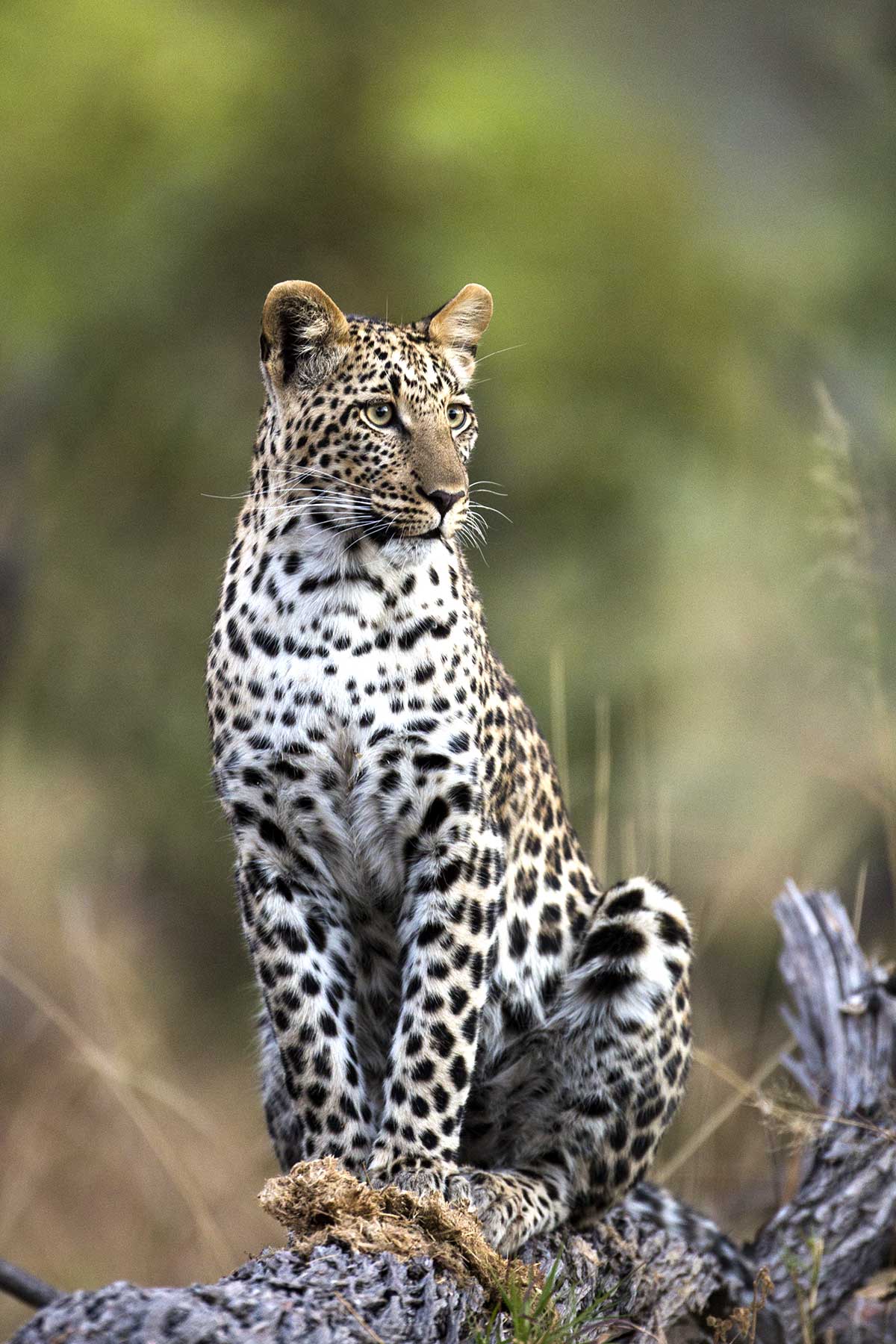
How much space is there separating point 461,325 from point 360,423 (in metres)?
0.86

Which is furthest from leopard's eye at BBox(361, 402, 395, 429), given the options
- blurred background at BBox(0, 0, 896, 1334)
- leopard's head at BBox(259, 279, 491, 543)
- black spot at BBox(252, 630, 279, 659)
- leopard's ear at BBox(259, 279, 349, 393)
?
blurred background at BBox(0, 0, 896, 1334)

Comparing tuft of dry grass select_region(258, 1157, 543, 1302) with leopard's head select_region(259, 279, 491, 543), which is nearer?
tuft of dry grass select_region(258, 1157, 543, 1302)

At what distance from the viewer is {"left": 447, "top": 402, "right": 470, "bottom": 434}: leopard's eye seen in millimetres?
5539

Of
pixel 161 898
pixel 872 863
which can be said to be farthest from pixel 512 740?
pixel 161 898

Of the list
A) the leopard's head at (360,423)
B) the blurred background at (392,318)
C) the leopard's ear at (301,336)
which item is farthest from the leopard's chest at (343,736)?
the blurred background at (392,318)

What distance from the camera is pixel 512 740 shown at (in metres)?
5.95

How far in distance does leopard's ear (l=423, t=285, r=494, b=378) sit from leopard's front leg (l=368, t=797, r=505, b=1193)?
1811 mm

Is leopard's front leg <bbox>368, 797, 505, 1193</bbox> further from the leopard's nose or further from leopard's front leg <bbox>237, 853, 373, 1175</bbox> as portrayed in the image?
the leopard's nose

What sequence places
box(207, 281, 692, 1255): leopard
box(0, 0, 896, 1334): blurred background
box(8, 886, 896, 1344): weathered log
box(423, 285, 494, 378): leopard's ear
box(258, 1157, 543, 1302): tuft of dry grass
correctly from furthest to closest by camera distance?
box(0, 0, 896, 1334): blurred background
box(423, 285, 494, 378): leopard's ear
box(207, 281, 692, 1255): leopard
box(258, 1157, 543, 1302): tuft of dry grass
box(8, 886, 896, 1344): weathered log

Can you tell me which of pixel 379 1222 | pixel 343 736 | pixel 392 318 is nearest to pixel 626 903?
pixel 343 736

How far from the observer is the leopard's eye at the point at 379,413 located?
529cm

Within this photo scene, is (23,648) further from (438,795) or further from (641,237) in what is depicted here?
(438,795)

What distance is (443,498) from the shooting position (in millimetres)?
5121

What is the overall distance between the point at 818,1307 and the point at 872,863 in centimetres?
567
